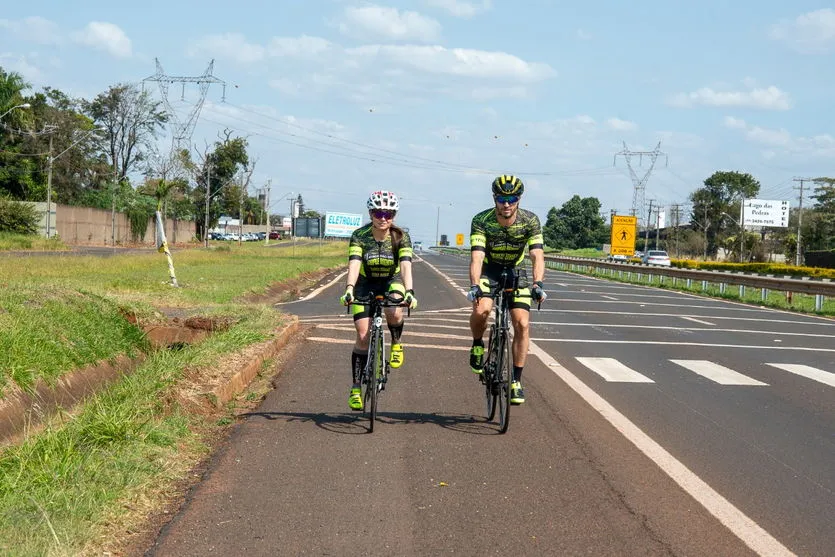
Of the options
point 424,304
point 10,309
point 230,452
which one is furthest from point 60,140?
point 230,452

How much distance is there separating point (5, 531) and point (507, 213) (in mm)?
4935

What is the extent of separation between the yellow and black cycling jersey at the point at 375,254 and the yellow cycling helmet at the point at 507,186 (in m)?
0.85

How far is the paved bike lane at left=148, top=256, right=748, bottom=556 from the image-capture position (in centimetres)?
521

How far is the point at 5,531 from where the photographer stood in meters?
4.80

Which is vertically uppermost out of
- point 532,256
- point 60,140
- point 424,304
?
point 60,140

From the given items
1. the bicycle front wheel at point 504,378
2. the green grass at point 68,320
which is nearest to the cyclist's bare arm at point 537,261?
the bicycle front wheel at point 504,378

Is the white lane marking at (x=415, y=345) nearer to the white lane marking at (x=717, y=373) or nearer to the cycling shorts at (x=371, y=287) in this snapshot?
the white lane marking at (x=717, y=373)

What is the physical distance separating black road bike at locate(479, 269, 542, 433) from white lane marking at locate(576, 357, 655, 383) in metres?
3.29

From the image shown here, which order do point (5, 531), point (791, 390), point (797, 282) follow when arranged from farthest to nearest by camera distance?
1. point (797, 282)
2. point (791, 390)
3. point (5, 531)

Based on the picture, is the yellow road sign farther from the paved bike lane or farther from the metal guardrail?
A: the paved bike lane

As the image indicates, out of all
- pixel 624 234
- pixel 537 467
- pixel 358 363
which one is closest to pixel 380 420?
pixel 358 363

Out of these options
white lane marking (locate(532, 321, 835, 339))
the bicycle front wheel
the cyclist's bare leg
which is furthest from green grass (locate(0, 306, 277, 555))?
white lane marking (locate(532, 321, 835, 339))

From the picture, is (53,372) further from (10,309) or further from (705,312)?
(705,312)

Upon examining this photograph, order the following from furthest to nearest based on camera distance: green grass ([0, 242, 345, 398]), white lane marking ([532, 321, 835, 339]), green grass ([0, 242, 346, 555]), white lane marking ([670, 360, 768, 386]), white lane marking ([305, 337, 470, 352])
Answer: white lane marking ([532, 321, 835, 339]) → white lane marking ([305, 337, 470, 352]) → white lane marking ([670, 360, 768, 386]) → green grass ([0, 242, 345, 398]) → green grass ([0, 242, 346, 555])
